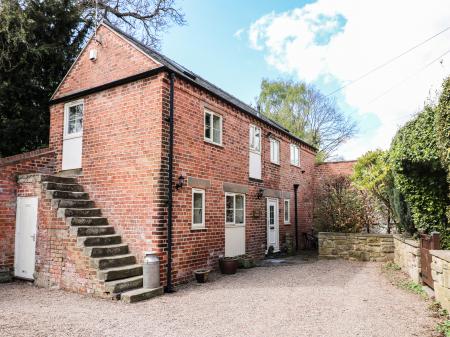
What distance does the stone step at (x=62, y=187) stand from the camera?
860 centimetres

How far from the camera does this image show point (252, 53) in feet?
49.6

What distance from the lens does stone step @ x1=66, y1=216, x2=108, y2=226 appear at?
26.2ft

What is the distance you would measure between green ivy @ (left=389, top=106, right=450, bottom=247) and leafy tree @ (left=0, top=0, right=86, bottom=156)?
42.3ft

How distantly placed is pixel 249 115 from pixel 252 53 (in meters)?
4.18

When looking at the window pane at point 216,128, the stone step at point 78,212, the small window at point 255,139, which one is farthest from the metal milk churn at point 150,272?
the small window at point 255,139

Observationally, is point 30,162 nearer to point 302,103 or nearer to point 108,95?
point 108,95

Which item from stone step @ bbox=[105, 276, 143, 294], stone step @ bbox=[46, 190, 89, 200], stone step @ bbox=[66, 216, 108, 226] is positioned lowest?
stone step @ bbox=[105, 276, 143, 294]

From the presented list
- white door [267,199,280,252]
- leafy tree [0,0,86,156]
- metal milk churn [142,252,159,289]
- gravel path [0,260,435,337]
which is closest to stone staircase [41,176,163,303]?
metal milk churn [142,252,159,289]

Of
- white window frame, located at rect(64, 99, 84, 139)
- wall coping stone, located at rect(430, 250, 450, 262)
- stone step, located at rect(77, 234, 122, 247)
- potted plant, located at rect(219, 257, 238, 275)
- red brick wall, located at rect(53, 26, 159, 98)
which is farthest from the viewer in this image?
white window frame, located at rect(64, 99, 84, 139)

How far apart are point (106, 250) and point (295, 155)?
11.7 meters

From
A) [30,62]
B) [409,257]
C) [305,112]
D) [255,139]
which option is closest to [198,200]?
[255,139]

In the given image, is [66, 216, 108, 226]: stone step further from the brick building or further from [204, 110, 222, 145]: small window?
[204, 110, 222, 145]: small window

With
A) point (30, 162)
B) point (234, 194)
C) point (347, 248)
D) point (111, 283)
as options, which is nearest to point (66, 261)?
point (111, 283)

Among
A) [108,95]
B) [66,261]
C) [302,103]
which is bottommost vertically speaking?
[66,261]
